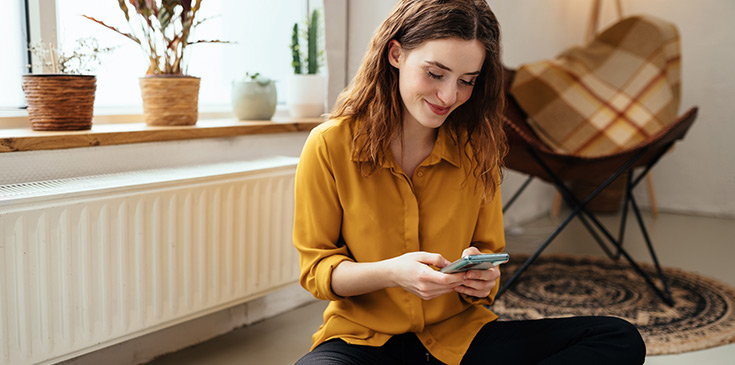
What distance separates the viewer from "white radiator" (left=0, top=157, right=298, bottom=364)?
4.32 ft

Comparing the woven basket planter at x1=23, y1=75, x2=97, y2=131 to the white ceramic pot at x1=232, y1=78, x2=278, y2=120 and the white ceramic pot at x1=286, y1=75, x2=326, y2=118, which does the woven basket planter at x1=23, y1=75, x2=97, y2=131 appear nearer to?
the white ceramic pot at x1=232, y1=78, x2=278, y2=120

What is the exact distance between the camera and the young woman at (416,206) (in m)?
1.17

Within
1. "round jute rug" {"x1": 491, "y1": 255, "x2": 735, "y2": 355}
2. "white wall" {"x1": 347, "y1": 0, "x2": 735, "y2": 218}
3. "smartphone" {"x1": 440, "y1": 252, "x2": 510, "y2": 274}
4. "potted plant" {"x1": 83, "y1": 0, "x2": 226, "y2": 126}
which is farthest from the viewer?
"white wall" {"x1": 347, "y1": 0, "x2": 735, "y2": 218}

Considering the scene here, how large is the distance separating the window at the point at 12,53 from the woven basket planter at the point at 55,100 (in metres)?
0.17

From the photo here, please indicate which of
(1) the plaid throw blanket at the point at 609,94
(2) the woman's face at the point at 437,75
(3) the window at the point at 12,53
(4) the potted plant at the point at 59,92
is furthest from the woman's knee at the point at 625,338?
(1) the plaid throw blanket at the point at 609,94

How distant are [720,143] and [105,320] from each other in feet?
11.8

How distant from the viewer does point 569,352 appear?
1.11m

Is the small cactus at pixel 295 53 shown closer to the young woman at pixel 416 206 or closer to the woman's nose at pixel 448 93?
the young woman at pixel 416 206

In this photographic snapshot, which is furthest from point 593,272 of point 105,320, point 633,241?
point 105,320

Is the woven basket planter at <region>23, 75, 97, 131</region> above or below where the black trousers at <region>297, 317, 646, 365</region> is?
above

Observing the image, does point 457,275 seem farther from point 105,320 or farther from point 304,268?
point 105,320

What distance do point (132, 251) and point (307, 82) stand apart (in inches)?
37.1

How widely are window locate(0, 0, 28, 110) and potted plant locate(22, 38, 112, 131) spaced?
0.06m

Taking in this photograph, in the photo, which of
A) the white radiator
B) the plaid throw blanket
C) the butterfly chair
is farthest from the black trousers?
the plaid throw blanket
